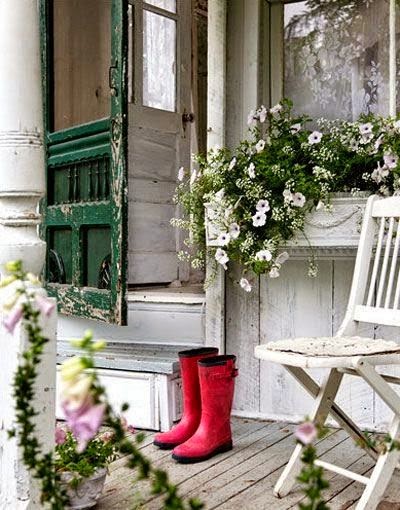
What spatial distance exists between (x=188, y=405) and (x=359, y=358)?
1.15 m

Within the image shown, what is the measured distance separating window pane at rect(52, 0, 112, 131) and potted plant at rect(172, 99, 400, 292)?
130cm

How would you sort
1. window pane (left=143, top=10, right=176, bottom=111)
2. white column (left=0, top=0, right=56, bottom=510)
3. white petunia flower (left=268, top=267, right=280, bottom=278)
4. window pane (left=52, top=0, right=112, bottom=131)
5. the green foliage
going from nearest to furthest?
white column (left=0, top=0, right=56, bottom=510) → the green foliage → white petunia flower (left=268, top=267, right=280, bottom=278) → window pane (left=52, top=0, right=112, bottom=131) → window pane (left=143, top=10, right=176, bottom=111)

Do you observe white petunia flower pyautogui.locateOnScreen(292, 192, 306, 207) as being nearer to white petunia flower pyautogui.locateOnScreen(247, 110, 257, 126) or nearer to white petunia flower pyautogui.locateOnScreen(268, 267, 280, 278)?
white petunia flower pyautogui.locateOnScreen(268, 267, 280, 278)

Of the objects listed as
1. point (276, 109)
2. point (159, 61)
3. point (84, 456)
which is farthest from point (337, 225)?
point (159, 61)

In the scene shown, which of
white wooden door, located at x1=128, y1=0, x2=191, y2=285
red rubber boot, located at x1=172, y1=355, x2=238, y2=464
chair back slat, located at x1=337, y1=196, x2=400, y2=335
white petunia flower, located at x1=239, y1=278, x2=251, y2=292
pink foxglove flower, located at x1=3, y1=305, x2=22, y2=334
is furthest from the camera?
white wooden door, located at x1=128, y1=0, x2=191, y2=285

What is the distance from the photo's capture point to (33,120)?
7.95 feet

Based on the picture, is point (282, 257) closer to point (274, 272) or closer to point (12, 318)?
point (274, 272)

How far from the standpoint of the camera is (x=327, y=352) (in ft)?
8.29

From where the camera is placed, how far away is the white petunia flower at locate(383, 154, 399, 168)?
10.5 feet

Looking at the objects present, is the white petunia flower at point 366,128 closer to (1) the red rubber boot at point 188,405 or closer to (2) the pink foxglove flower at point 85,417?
(1) the red rubber boot at point 188,405

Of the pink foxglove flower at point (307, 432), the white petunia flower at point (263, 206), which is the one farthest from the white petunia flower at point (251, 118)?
the pink foxglove flower at point (307, 432)

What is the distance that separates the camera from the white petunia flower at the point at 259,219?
3307 millimetres

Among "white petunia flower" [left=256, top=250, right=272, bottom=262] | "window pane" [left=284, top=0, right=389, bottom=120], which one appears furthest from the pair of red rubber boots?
"window pane" [left=284, top=0, right=389, bottom=120]

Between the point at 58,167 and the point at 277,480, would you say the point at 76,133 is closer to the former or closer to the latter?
the point at 58,167
